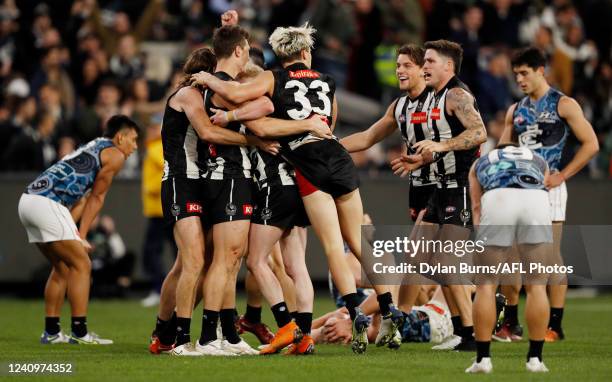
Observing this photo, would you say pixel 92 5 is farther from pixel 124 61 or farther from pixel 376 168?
pixel 376 168

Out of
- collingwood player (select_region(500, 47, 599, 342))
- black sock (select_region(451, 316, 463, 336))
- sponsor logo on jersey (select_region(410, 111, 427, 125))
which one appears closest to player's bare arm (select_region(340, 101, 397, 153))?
sponsor logo on jersey (select_region(410, 111, 427, 125))

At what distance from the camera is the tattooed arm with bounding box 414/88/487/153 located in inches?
437

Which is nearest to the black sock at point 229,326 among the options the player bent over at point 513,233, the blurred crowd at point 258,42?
the player bent over at point 513,233

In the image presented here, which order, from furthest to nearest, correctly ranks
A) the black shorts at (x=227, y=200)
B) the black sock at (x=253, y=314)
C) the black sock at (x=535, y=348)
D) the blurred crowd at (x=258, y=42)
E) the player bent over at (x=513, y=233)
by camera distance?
the blurred crowd at (x=258, y=42), the black sock at (x=253, y=314), the black shorts at (x=227, y=200), the black sock at (x=535, y=348), the player bent over at (x=513, y=233)

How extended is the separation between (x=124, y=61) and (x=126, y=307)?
5.64 metres

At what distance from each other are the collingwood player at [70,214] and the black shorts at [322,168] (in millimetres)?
2288

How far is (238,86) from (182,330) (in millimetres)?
2109

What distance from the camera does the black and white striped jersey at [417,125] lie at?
38.4ft

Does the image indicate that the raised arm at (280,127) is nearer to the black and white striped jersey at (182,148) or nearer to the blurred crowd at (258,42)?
the black and white striped jersey at (182,148)

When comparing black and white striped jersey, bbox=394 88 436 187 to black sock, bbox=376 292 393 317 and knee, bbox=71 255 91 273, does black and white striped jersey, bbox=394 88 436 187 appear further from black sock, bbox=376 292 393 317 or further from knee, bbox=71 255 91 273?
knee, bbox=71 255 91 273

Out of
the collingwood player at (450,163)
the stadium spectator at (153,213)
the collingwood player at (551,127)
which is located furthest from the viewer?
the stadium spectator at (153,213)

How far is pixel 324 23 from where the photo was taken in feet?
75.3

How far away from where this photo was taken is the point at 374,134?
12.3m

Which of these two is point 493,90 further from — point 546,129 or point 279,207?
point 279,207
